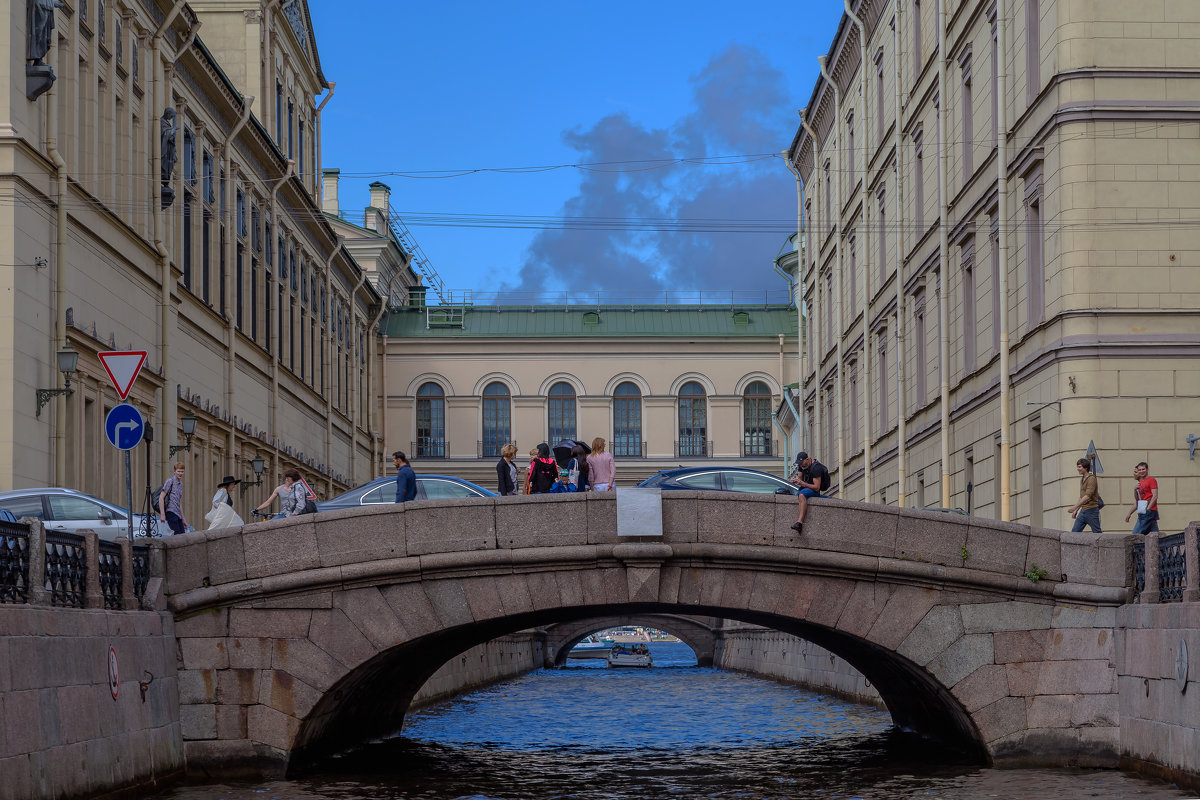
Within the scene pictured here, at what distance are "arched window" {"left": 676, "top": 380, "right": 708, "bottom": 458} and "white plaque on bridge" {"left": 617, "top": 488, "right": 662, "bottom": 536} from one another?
4725cm

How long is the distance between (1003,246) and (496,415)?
40188 millimetres

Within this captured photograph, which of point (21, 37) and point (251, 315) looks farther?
point (251, 315)

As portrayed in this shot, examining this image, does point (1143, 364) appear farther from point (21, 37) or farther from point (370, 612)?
point (21, 37)

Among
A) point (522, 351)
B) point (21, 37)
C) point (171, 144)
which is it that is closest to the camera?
point (21, 37)

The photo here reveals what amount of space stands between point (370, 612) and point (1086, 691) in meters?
7.14

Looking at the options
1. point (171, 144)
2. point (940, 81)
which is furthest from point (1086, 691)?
point (171, 144)

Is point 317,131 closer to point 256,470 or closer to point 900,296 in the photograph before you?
point 256,470

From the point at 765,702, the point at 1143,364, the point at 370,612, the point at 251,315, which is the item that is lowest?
the point at 765,702

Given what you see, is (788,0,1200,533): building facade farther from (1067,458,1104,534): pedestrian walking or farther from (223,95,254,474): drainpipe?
(223,95,254,474): drainpipe

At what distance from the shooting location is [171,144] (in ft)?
109

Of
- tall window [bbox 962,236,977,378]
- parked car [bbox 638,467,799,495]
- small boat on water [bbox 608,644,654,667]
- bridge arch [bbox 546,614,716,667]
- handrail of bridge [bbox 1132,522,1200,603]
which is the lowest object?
small boat on water [bbox 608,644,654,667]

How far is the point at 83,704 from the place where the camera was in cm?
1384

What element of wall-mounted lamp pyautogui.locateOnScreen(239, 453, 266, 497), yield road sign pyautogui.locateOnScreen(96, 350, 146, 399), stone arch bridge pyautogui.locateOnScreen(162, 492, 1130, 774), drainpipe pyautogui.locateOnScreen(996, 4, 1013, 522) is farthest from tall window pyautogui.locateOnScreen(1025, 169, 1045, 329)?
wall-mounted lamp pyautogui.locateOnScreen(239, 453, 266, 497)

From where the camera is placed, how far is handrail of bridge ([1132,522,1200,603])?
48.6 feet
